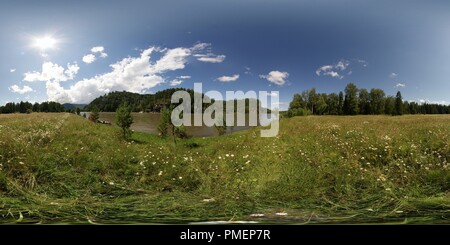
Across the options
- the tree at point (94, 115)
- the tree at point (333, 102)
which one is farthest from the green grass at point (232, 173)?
the tree at point (333, 102)

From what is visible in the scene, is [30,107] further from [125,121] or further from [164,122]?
[164,122]

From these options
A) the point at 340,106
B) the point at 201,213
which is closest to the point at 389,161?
the point at 340,106

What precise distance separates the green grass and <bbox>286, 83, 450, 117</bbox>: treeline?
30cm

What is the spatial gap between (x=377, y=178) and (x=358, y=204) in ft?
2.63

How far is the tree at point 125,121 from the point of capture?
15.7 ft

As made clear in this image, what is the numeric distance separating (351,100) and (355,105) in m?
0.13

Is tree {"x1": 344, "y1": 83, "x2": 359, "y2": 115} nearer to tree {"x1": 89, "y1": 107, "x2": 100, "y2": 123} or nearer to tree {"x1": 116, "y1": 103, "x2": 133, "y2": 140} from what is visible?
tree {"x1": 116, "y1": 103, "x2": 133, "y2": 140}

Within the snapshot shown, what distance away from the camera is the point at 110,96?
14.2 feet

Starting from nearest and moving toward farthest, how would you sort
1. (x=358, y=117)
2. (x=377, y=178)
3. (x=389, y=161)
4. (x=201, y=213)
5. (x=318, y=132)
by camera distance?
(x=201, y=213), (x=377, y=178), (x=389, y=161), (x=358, y=117), (x=318, y=132)

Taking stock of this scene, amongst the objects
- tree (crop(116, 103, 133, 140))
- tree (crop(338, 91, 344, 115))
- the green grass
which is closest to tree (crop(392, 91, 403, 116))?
the green grass

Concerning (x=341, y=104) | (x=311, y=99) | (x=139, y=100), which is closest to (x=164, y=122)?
(x=139, y=100)

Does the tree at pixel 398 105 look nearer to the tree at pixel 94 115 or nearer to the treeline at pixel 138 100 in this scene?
the treeline at pixel 138 100

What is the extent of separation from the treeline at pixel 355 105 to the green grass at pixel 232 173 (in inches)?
11.9

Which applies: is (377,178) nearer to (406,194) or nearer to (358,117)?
(406,194)
